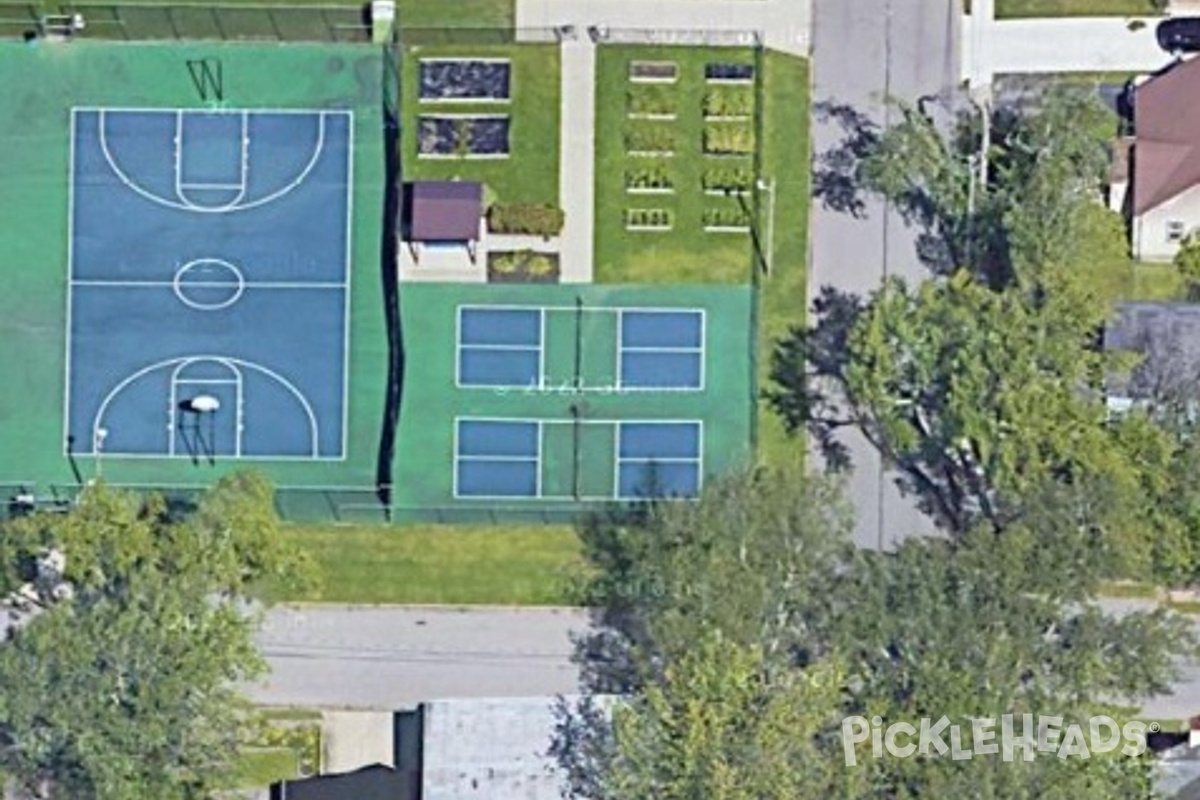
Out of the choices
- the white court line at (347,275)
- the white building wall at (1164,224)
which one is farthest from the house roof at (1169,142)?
the white court line at (347,275)

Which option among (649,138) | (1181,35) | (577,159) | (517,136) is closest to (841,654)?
(649,138)

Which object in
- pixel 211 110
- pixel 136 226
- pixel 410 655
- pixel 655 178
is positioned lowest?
pixel 410 655

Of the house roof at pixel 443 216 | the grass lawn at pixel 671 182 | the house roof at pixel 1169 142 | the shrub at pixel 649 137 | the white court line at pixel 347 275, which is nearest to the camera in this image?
the house roof at pixel 1169 142

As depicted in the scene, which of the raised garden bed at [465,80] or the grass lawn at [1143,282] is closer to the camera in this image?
the grass lawn at [1143,282]

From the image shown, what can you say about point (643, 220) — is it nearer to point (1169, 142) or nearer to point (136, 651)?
point (1169, 142)

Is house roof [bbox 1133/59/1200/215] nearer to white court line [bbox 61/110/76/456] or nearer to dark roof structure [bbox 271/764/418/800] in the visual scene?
dark roof structure [bbox 271/764/418/800]

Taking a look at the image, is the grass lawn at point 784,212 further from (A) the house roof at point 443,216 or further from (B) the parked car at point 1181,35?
(B) the parked car at point 1181,35

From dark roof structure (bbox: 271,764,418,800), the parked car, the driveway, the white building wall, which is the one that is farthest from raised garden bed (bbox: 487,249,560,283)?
the parked car

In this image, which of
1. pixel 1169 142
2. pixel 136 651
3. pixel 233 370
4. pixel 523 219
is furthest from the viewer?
pixel 523 219
